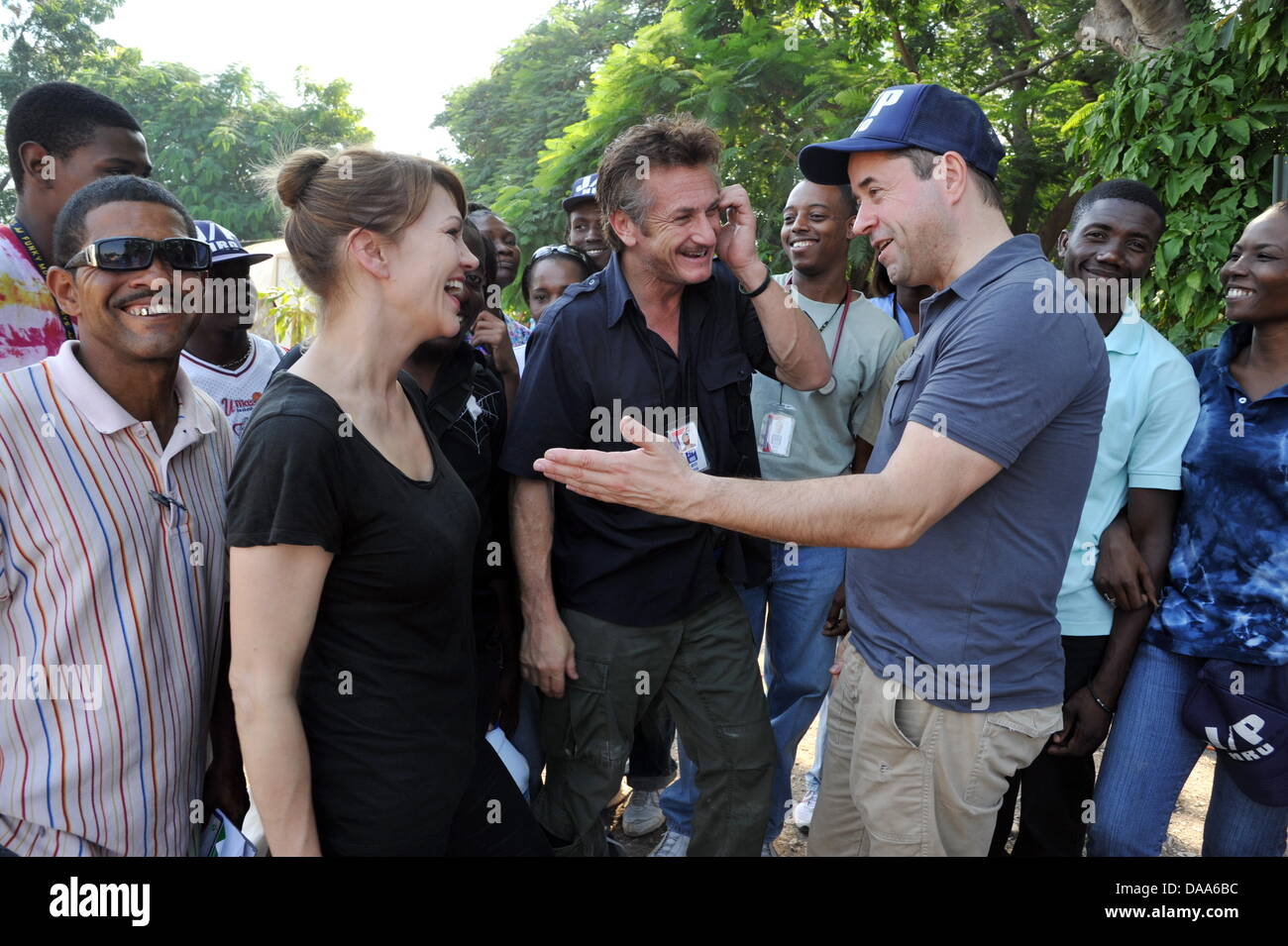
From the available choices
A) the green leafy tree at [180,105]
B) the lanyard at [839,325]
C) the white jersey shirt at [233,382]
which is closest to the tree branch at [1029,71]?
the lanyard at [839,325]

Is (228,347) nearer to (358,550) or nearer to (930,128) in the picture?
(358,550)

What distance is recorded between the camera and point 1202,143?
206 inches

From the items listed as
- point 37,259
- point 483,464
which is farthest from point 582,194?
point 37,259

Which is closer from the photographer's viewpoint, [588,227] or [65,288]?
[65,288]

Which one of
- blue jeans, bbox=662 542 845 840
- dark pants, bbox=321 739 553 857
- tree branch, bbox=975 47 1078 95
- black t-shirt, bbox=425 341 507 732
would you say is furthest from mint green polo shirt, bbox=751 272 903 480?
tree branch, bbox=975 47 1078 95

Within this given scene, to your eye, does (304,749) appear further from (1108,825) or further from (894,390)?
(1108,825)

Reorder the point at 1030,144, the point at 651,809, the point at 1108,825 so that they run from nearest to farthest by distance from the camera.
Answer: the point at 1108,825, the point at 651,809, the point at 1030,144

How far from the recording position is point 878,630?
243cm

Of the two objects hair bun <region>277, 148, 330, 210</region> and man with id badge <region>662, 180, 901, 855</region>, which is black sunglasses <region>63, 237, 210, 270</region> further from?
man with id badge <region>662, 180, 901, 855</region>

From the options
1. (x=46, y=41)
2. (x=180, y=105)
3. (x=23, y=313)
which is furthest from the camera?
(x=180, y=105)

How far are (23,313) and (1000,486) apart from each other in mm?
2687

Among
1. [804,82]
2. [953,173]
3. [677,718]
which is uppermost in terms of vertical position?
[804,82]
